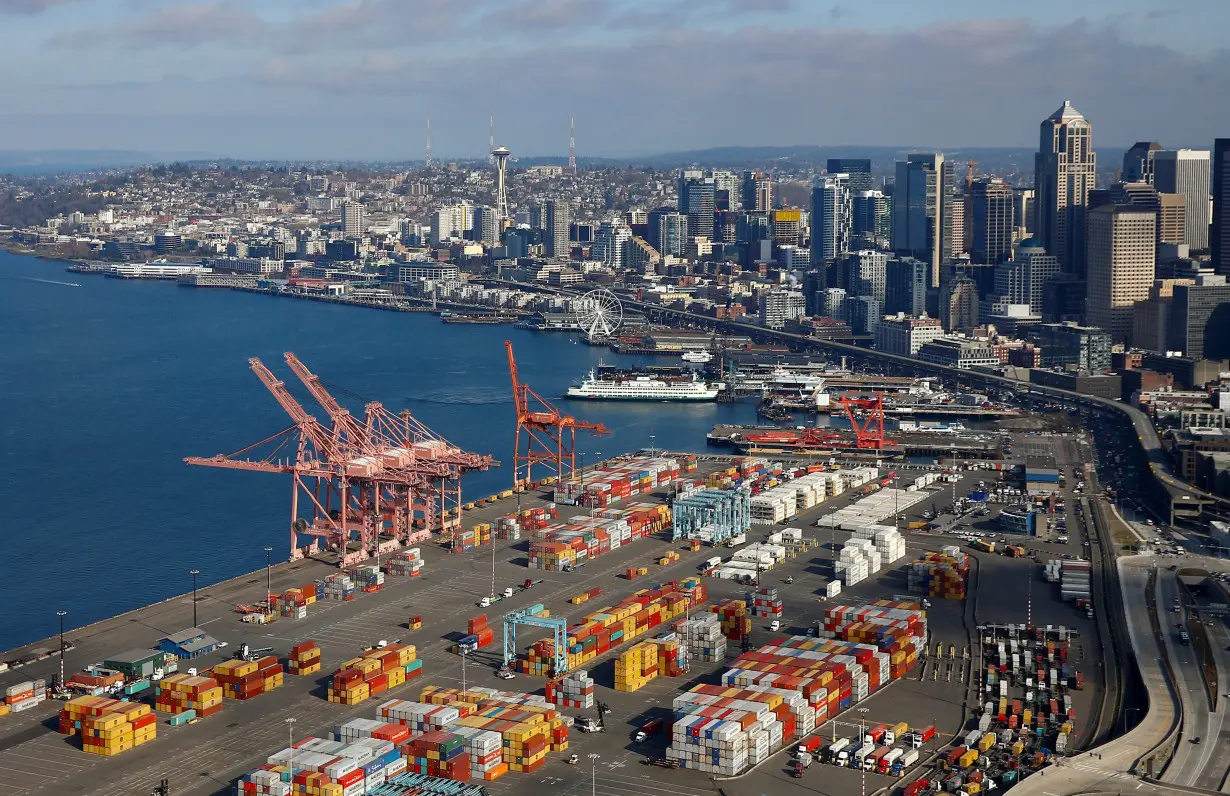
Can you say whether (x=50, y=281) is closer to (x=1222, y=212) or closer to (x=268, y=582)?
(x=1222, y=212)

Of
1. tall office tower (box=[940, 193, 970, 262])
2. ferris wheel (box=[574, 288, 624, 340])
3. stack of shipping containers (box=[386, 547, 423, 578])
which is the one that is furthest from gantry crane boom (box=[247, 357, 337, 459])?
tall office tower (box=[940, 193, 970, 262])

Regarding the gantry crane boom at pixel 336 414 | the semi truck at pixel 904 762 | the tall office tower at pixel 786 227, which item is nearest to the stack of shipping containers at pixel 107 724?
the semi truck at pixel 904 762

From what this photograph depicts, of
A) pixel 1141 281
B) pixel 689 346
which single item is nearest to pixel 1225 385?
pixel 1141 281

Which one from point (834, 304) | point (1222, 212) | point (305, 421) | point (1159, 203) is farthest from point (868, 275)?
point (305, 421)

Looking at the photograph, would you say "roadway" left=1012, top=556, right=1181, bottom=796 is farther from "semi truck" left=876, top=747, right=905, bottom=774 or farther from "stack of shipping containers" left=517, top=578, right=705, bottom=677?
"stack of shipping containers" left=517, top=578, right=705, bottom=677

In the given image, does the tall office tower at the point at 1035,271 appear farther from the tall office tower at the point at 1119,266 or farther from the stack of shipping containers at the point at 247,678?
the stack of shipping containers at the point at 247,678
